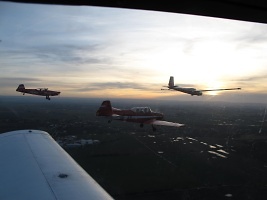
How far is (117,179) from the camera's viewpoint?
24.9m

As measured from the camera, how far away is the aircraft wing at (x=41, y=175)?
14.9ft

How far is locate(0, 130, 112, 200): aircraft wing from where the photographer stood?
4.55 meters

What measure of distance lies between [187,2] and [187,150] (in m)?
41.3

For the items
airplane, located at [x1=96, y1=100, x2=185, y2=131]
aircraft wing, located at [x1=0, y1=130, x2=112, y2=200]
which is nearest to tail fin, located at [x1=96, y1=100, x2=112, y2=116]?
airplane, located at [x1=96, y1=100, x2=185, y2=131]

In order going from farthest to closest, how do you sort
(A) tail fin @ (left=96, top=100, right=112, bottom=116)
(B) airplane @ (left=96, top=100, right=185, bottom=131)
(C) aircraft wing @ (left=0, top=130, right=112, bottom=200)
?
1. (B) airplane @ (left=96, top=100, right=185, bottom=131)
2. (A) tail fin @ (left=96, top=100, right=112, bottom=116)
3. (C) aircraft wing @ (left=0, top=130, right=112, bottom=200)

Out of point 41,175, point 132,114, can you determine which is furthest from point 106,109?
point 41,175

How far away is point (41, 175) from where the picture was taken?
5.35 metres

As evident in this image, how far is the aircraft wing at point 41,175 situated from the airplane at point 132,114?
1574cm

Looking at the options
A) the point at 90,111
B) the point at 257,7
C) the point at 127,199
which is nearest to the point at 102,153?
the point at 127,199

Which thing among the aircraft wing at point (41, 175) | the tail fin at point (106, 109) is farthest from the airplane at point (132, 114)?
the aircraft wing at point (41, 175)

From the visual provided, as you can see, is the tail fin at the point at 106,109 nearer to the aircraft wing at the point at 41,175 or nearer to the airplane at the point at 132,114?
the airplane at the point at 132,114

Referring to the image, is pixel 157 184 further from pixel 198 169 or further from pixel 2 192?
pixel 2 192

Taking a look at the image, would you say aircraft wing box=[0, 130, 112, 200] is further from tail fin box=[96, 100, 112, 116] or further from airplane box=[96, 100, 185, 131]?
airplane box=[96, 100, 185, 131]

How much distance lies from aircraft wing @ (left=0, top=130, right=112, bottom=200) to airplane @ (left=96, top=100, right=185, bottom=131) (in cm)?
1574
